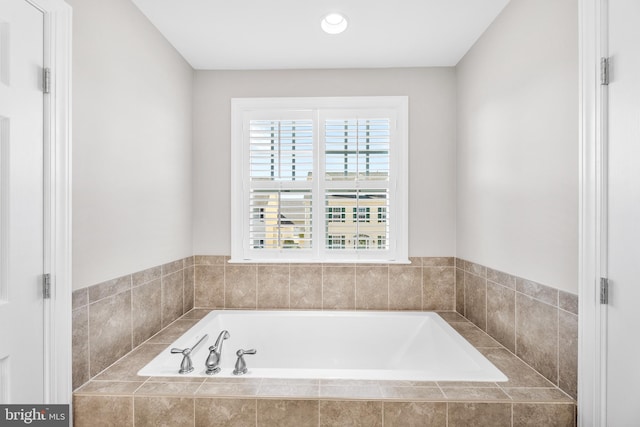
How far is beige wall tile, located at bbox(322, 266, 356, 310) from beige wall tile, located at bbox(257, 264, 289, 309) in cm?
31

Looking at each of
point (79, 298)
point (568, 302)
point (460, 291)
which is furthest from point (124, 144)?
point (460, 291)

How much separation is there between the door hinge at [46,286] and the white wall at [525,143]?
2076 mm

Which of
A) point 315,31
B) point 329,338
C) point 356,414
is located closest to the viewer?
point 356,414

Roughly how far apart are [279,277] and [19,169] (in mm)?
1737

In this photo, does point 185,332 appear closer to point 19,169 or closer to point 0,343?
point 0,343

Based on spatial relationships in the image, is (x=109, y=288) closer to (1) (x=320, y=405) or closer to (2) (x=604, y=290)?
(1) (x=320, y=405)

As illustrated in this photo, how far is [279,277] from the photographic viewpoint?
8.76ft

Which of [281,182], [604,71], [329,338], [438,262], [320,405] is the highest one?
[604,71]

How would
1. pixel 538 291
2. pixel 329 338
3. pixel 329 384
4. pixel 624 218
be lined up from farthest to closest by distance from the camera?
pixel 329 338
pixel 538 291
pixel 329 384
pixel 624 218

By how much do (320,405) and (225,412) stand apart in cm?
39

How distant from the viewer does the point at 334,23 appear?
2.05m

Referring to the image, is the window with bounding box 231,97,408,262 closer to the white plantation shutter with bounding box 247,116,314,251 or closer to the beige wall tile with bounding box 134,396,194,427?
the white plantation shutter with bounding box 247,116,314,251

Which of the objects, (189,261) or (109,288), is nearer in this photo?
(109,288)

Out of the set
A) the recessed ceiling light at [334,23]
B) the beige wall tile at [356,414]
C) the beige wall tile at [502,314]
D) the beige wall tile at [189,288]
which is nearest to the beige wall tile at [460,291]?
the beige wall tile at [502,314]
